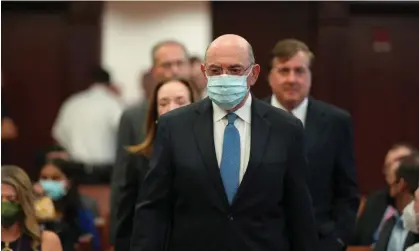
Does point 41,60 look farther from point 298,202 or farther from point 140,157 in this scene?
point 298,202

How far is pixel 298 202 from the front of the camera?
317 centimetres

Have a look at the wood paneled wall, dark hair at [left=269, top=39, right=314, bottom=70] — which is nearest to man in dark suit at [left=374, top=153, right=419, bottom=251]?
dark hair at [left=269, top=39, right=314, bottom=70]

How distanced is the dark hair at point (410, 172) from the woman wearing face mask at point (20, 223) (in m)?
1.65

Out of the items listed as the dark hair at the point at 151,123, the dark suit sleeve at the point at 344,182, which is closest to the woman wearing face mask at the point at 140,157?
the dark hair at the point at 151,123

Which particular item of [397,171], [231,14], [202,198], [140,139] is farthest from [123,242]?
[231,14]

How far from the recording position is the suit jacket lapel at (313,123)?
4062 mm

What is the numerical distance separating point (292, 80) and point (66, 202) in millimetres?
1893

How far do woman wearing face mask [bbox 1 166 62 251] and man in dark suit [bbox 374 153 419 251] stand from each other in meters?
1.48

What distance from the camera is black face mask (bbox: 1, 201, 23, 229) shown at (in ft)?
13.0

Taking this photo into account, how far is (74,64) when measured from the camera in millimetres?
9297

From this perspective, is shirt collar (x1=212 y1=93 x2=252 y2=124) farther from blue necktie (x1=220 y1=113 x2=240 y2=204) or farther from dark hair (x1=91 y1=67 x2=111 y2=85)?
dark hair (x1=91 y1=67 x2=111 y2=85)

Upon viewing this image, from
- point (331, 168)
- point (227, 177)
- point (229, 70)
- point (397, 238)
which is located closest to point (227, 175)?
point (227, 177)

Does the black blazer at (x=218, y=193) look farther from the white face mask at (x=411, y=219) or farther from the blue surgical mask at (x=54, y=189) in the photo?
the blue surgical mask at (x=54, y=189)

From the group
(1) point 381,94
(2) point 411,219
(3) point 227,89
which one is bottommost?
(1) point 381,94
